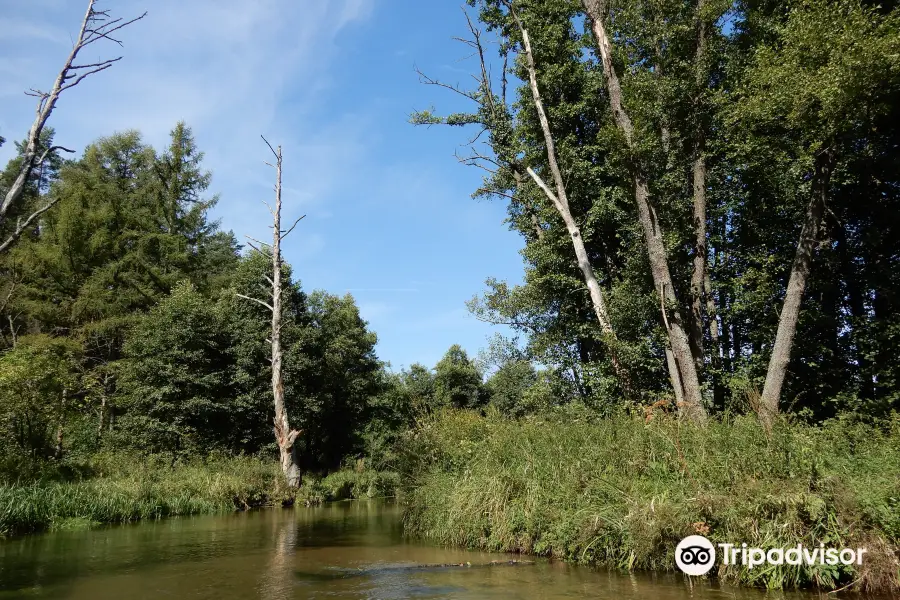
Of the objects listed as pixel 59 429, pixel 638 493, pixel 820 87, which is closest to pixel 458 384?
pixel 59 429

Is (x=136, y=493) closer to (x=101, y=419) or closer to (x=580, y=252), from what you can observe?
(x=580, y=252)

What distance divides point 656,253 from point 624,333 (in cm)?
306

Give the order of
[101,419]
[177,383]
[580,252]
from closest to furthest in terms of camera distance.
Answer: [580,252] → [177,383] → [101,419]

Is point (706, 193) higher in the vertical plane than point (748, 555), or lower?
higher

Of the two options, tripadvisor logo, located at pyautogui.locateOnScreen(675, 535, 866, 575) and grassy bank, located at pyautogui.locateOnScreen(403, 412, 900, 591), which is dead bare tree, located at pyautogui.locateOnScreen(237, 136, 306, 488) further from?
tripadvisor logo, located at pyautogui.locateOnScreen(675, 535, 866, 575)

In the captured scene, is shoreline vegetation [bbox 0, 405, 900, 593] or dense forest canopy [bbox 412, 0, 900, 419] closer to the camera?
shoreline vegetation [bbox 0, 405, 900, 593]

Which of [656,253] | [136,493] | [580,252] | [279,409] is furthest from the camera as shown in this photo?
[279,409]

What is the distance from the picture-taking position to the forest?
6531 millimetres

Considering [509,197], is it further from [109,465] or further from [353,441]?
[353,441]

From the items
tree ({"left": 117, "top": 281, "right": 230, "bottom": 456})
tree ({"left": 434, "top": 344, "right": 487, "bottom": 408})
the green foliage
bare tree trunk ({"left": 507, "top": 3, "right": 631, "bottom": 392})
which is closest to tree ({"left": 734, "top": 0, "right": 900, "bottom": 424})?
bare tree trunk ({"left": 507, "top": 3, "right": 631, "bottom": 392})

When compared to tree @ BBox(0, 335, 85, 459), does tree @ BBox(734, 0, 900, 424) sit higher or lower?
higher

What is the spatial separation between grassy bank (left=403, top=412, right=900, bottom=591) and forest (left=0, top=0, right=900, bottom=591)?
0.03m

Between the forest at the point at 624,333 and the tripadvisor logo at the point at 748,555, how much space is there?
0.36ft

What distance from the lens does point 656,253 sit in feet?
A: 39.3
